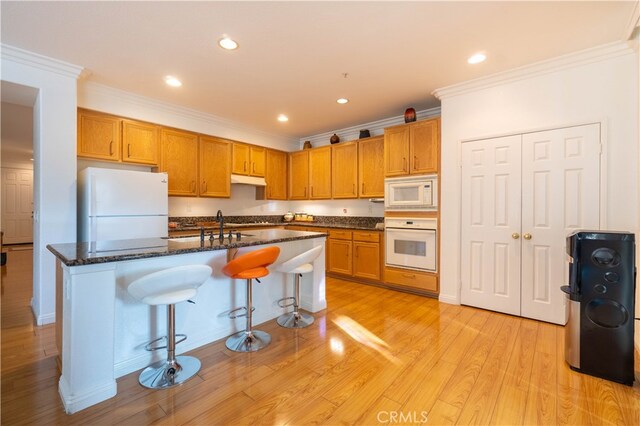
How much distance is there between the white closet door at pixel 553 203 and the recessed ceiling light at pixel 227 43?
3.06 m

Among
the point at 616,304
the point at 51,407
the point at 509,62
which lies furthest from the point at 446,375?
the point at 509,62

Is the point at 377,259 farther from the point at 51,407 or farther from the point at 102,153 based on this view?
the point at 102,153

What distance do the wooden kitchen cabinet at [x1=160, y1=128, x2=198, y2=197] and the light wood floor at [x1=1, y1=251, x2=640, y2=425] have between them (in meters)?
2.27

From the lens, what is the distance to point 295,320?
298 centimetres

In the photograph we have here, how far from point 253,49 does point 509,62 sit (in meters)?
2.54

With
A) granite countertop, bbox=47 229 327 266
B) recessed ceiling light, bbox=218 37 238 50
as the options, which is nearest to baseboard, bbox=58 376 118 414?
granite countertop, bbox=47 229 327 266

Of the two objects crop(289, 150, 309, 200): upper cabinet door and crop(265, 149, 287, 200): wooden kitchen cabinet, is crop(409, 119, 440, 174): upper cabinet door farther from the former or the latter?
crop(265, 149, 287, 200): wooden kitchen cabinet

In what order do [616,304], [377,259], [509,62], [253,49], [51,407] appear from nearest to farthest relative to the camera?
1. [51,407]
2. [616,304]
3. [253,49]
4. [509,62]
5. [377,259]

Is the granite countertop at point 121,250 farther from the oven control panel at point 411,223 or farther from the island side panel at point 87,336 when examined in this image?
the oven control panel at point 411,223

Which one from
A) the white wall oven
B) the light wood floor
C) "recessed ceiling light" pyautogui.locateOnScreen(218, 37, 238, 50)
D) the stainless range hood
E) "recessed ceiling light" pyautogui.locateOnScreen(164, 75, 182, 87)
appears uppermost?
"recessed ceiling light" pyautogui.locateOnScreen(164, 75, 182, 87)

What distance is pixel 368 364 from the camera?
2.21 metres

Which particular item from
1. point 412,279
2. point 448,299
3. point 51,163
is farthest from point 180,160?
point 448,299

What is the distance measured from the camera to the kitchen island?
1.70m

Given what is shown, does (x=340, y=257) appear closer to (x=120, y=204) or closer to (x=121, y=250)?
(x=120, y=204)
